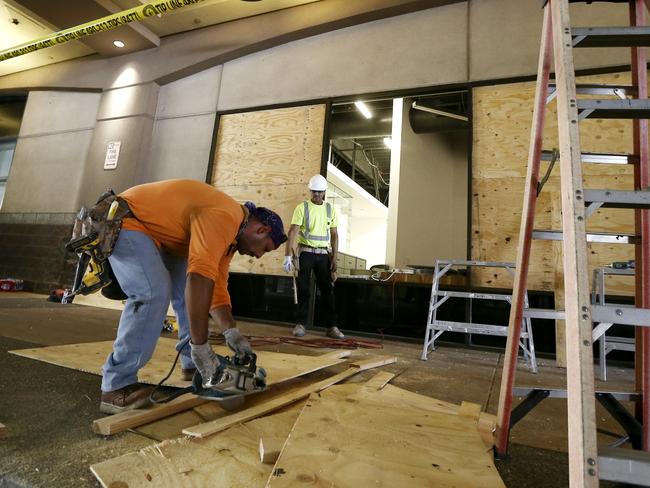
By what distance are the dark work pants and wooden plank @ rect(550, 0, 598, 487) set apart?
122 inches

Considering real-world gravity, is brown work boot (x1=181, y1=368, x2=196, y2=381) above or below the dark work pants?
below

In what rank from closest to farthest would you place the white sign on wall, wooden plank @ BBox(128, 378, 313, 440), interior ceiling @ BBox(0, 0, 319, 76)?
wooden plank @ BBox(128, 378, 313, 440) < interior ceiling @ BBox(0, 0, 319, 76) < the white sign on wall

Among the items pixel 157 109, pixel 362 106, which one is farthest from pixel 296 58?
pixel 157 109

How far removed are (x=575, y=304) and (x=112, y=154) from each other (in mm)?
6727

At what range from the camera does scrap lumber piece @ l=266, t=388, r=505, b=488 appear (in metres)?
0.91

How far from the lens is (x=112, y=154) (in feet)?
19.0

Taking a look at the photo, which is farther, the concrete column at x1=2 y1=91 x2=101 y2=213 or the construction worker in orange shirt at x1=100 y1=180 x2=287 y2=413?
the concrete column at x1=2 y1=91 x2=101 y2=213

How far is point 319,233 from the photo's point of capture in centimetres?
386

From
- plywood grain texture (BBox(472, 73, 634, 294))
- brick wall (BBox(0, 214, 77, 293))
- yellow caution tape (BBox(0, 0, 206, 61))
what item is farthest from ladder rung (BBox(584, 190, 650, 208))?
brick wall (BBox(0, 214, 77, 293))

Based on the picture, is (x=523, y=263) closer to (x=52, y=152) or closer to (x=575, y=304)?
(x=575, y=304)

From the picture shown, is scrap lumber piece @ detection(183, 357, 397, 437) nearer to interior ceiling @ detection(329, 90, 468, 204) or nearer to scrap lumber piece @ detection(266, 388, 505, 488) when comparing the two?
scrap lumber piece @ detection(266, 388, 505, 488)

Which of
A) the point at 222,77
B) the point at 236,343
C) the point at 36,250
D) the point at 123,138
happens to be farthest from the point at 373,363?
the point at 36,250

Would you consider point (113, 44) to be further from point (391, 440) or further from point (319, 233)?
point (391, 440)

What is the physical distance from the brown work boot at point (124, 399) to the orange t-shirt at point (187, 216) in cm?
60
